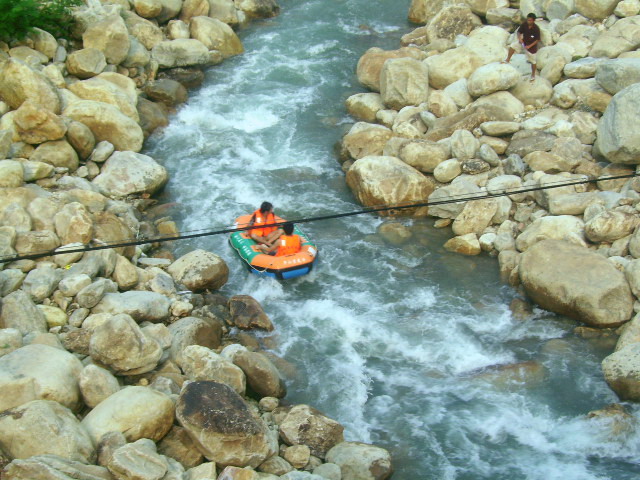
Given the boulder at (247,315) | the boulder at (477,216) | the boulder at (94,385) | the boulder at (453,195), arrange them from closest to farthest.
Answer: the boulder at (94,385) → the boulder at (247,315) → the boulder at (477,216) → the boulder at (453,195)

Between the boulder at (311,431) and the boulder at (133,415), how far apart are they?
3.83 feet

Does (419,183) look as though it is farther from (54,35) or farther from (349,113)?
(54,35)

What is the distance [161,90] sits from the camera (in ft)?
44.2

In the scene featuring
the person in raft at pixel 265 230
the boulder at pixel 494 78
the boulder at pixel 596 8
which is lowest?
the person in raft at pixel 265 230

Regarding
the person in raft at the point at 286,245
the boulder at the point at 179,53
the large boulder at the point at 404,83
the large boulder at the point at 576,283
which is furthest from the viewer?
the boulder at the point at 179,53

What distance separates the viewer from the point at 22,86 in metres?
10.8

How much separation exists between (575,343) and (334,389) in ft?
9.60

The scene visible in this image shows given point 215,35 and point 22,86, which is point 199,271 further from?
point 215,35

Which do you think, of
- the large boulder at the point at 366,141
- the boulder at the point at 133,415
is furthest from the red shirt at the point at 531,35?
the boulder at the point at 133,415

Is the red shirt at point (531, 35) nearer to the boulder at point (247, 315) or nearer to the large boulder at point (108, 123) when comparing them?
the large boulder at point (108, 123)

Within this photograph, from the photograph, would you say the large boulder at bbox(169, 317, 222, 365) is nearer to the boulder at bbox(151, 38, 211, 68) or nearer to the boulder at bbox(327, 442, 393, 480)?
the boulder at bbox(327, 442, 393, 480)

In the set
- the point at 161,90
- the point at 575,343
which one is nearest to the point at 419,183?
the point at 575,343

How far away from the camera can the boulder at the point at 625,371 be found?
6.89 metres

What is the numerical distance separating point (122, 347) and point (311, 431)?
1987 mm
